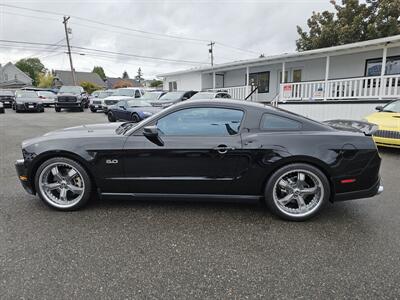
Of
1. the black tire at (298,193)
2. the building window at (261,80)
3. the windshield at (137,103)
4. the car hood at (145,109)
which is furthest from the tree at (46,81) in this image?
the black tire at (298,193)

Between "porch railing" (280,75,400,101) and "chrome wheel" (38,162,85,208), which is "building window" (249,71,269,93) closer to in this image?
"porch railing" (280,75,400,101)

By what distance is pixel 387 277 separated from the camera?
88.4 inches

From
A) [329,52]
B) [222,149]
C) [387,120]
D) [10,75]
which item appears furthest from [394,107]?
[10,75]

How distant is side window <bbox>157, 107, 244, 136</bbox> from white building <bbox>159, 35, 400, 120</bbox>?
9.16 metres

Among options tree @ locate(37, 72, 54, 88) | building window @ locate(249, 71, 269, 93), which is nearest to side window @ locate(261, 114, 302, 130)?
building window @ locate(249, 71, 269, 93)

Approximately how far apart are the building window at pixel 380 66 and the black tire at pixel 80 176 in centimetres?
1375

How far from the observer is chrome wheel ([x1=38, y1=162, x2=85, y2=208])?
344 centimetres

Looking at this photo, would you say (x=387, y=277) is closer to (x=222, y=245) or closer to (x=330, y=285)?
(x=330, y=285)

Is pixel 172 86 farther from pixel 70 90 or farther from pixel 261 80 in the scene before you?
pixel 261 80

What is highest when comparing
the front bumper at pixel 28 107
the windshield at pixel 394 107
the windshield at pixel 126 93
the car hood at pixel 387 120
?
the windshield at pixel 126 93

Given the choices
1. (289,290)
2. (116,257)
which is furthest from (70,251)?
(289,290)

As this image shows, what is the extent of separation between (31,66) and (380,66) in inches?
3897

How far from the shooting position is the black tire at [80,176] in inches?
133

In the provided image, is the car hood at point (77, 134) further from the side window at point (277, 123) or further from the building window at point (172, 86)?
the building window at point (172, 86)
